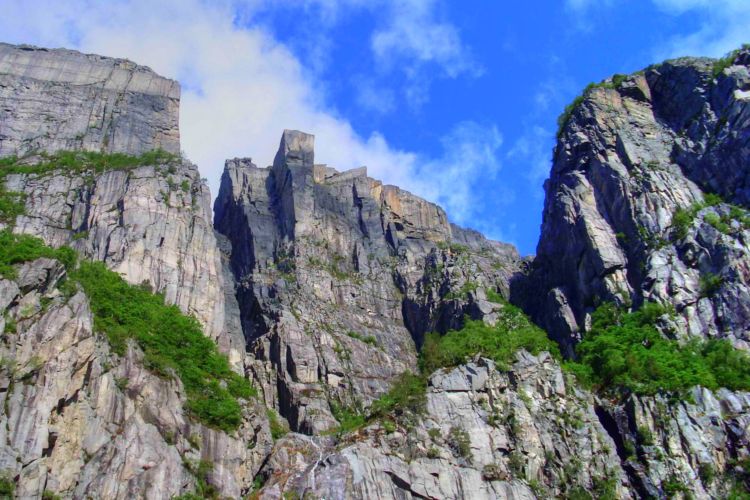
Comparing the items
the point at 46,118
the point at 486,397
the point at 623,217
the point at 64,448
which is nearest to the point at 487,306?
the point at 623,217

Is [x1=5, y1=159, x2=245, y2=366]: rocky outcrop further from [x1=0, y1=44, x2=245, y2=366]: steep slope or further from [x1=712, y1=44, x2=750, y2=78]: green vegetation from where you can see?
[x1=712, y1=44, x2=750, y2=78]: green vegetation

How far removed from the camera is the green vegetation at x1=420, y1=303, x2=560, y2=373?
71.3 m

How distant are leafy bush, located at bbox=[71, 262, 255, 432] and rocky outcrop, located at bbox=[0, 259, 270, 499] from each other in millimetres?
1409

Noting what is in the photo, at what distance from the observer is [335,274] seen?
319ft

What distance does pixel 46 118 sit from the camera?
98.2 m

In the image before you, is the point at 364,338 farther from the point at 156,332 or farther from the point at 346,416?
the point at 156,332

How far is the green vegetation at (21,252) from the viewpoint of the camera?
60.3m

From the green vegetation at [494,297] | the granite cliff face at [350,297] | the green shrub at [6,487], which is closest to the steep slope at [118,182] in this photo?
the granite cliff face at [350,297]

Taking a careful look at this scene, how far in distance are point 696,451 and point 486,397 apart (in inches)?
604

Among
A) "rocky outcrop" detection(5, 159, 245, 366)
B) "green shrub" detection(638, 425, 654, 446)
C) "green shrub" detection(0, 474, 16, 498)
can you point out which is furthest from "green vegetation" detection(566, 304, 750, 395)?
"green shrub" detection(0, 474, 16, 498)

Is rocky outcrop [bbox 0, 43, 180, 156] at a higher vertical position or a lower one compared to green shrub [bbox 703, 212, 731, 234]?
higher

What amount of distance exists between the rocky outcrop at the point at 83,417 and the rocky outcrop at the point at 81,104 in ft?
127

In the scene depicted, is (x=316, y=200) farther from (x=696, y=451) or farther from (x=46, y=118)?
(x=696, y=451)

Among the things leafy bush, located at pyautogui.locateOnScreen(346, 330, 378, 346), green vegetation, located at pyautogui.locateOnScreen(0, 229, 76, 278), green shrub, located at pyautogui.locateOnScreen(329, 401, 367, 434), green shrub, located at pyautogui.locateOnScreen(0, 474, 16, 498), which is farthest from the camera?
leafy bush, located at pyautogui.locateOnScreen(346, 330, 378, 346)
